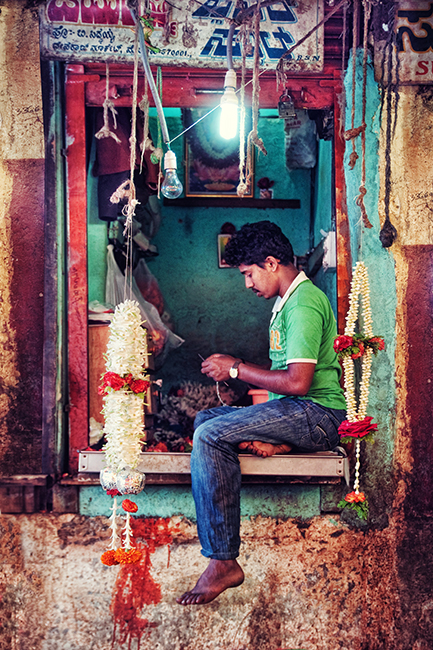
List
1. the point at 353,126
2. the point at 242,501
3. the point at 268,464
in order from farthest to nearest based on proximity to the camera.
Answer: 1. the point at 242,501
2. the point at 353,126
3. the point at 268,464

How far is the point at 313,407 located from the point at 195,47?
232 centimetres

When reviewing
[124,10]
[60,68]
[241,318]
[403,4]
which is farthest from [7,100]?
[241,318]

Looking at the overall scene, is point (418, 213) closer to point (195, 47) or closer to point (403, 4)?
point (403, 4)

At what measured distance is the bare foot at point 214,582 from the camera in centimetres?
269

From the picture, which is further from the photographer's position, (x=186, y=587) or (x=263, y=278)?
(x=186, y=587)

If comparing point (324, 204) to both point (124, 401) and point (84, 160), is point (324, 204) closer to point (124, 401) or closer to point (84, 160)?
point (84, 160)

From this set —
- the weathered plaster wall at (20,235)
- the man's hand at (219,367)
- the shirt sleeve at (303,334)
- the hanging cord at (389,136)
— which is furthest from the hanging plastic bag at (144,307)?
the hanging cord at (389,136)

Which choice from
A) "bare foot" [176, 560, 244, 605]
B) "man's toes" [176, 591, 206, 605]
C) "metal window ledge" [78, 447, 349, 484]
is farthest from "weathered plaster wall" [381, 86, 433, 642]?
"man's toes" [176, 591, 206, 605]

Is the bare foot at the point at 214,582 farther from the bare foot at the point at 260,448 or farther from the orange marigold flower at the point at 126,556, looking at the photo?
the bare foot at the point at 260,448

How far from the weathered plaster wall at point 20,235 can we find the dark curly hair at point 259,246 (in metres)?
1.24

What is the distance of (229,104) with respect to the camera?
284 cm

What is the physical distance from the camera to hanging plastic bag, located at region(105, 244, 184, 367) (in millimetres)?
4203

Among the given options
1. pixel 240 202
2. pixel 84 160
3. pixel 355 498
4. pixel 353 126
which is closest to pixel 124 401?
pixel 355 498

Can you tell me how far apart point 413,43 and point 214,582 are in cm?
331
